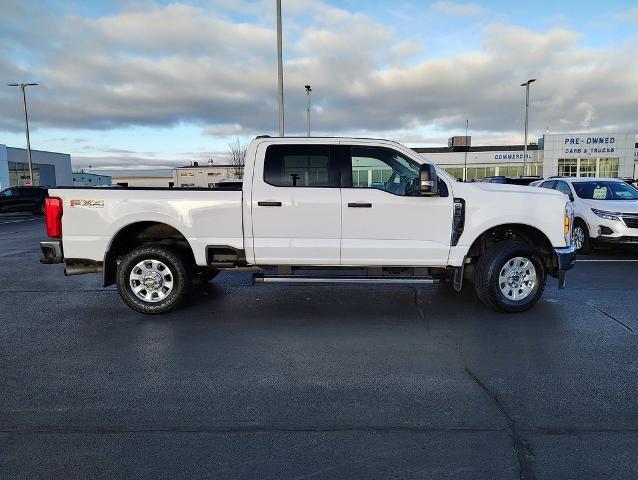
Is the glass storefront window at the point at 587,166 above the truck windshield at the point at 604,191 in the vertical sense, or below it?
above

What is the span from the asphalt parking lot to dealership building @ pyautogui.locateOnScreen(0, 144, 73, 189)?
61.9 metres

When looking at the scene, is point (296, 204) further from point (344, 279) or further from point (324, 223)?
point (344, 279)

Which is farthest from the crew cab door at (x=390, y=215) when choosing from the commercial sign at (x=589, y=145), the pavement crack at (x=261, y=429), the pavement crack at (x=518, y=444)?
the commercial sign at (x=589, y=145)

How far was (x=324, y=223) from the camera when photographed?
5672mm

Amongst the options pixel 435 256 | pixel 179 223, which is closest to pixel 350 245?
pixel 435 256

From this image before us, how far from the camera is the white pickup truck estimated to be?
565cm

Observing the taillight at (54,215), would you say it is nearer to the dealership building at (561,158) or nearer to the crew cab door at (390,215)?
the crew cab door at (390,215)

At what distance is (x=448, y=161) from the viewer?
5278 cm

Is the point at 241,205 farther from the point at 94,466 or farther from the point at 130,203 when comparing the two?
the point at 94,466

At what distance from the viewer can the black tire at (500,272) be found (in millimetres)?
5699

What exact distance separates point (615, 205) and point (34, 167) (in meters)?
73.4

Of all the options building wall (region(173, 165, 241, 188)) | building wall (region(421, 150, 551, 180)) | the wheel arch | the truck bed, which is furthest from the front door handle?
building wall (region(173, 165, 241, 188))

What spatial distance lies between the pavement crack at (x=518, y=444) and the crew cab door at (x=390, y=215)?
7.17 ft

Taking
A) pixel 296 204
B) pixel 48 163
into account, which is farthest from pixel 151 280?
pixel 48 163
